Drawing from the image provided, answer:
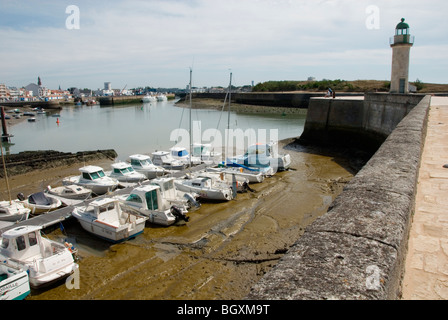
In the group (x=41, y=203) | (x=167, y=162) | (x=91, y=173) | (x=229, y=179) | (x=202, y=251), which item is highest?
(x=91, y=173)

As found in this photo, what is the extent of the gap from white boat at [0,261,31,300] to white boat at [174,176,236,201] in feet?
25.6

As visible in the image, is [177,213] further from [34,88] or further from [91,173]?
[34,88]

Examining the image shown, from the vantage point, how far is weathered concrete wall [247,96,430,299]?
1.71 m

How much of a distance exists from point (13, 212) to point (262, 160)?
12513mm

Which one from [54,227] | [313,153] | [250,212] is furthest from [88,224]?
[313,153]

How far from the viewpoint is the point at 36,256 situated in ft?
29.7

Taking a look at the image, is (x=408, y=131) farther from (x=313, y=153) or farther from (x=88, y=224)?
(x=313, y=153)

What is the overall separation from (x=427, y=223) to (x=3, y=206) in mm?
13716

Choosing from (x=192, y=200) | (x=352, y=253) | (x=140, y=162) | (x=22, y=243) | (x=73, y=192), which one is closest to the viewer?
(x=352, y=253)

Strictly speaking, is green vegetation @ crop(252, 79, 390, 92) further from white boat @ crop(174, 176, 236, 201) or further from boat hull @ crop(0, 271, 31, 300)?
boat hull @ crop(0, 271, 31, 300)

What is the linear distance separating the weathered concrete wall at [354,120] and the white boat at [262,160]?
304 inches

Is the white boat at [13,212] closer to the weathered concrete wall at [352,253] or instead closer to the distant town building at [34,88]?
the weathered concrete wall at [352,253]

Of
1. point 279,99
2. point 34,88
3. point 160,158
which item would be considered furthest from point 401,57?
point 34,88

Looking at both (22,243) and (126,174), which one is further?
(126,174)
